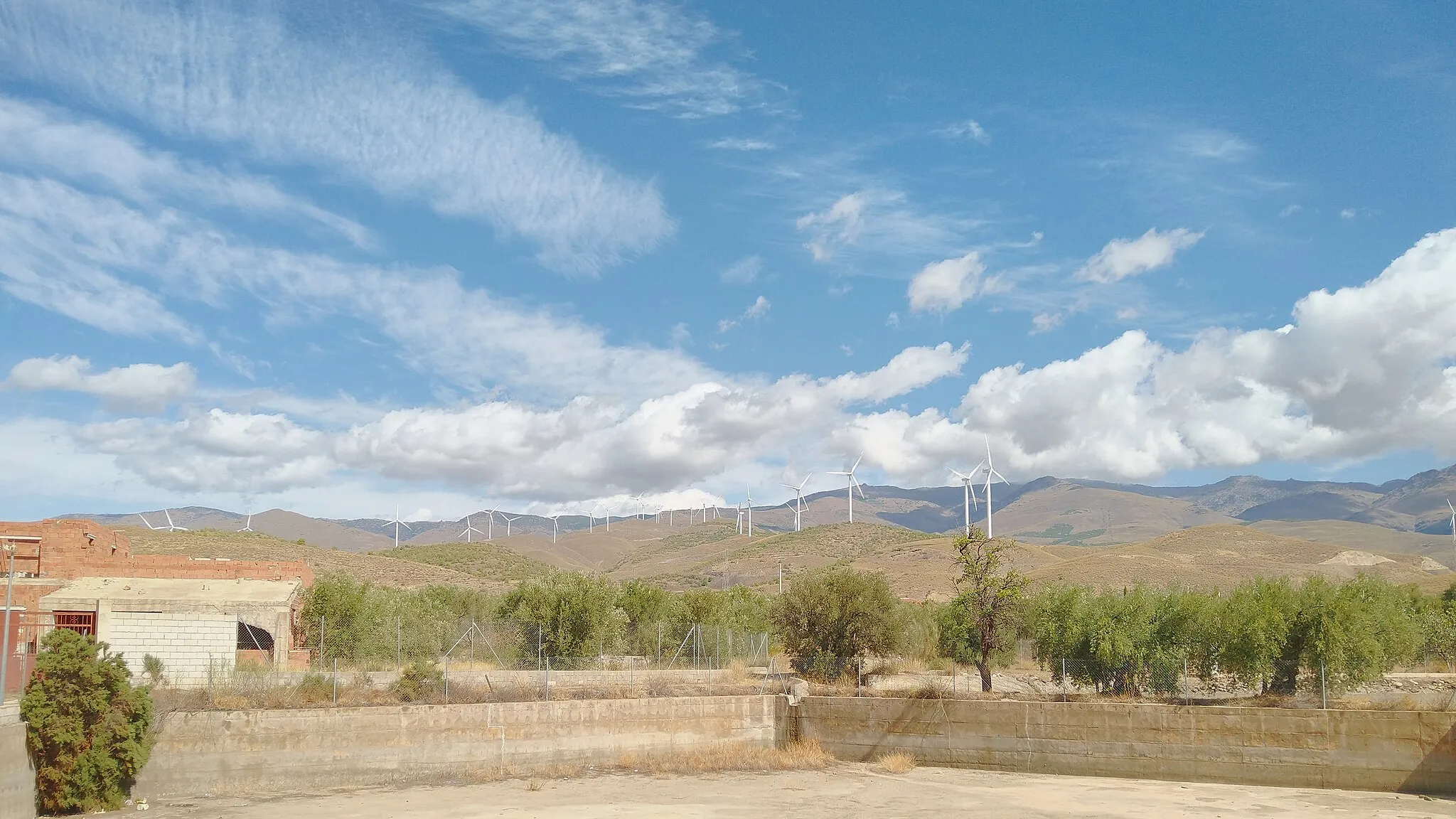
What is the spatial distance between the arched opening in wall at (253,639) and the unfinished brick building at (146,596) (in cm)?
6

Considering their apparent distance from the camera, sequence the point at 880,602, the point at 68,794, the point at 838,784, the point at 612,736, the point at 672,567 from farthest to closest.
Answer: the point at 672,567
the point at 880,602
the point at 612,736
the point at 838,784
the point at 68,794

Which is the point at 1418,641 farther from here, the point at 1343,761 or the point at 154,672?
the point at 154,672

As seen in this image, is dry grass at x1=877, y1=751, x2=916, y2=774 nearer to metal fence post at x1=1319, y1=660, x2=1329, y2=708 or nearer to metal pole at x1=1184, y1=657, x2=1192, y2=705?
metal pole at x1=1184, y1=657, x2=1192, y2=705

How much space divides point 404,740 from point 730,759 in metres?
11.5

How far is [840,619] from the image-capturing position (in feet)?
Result: 155

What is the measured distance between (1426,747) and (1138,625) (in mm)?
11464

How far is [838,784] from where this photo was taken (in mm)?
34375

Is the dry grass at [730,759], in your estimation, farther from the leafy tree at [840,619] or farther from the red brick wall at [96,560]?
the red brick wall at [96,560]

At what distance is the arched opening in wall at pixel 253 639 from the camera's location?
1658 inches

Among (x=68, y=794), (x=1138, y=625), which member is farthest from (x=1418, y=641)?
(x=68, y=794)

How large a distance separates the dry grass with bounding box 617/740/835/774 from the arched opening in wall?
16.5 m

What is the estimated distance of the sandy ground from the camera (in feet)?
95.0

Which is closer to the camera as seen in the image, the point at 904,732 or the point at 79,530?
the point at 904,732

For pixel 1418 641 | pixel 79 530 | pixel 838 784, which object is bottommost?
pixel 838 784
